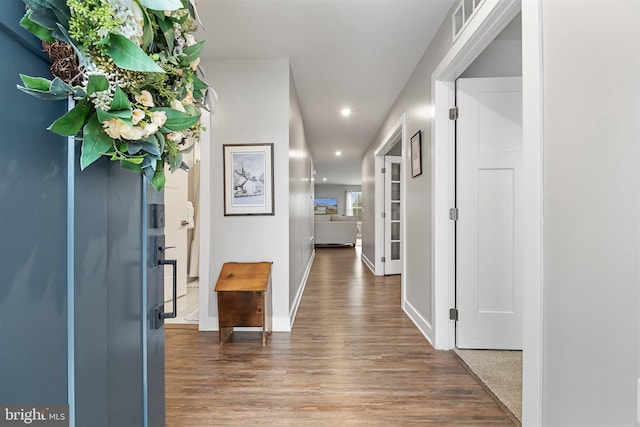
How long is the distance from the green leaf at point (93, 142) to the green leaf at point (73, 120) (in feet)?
0.05

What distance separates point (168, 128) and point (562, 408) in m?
1.59

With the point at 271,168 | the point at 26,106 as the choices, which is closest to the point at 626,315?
the point at 26,106

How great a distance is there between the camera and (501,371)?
1967mm

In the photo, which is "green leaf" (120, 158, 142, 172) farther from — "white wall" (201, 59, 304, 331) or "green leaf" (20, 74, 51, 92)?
"white wall" (201, 59, 304, 331)

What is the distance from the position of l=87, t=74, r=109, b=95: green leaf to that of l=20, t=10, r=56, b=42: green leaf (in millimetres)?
142

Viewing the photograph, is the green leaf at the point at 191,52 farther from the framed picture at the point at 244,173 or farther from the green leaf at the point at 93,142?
the framed picture at the point at 244,173

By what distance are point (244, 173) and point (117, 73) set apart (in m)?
2.22

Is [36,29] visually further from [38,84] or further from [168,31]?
[168,31]

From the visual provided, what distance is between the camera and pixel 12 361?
55 cm

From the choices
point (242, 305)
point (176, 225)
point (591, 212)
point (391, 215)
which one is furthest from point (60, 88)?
point (391, 215)

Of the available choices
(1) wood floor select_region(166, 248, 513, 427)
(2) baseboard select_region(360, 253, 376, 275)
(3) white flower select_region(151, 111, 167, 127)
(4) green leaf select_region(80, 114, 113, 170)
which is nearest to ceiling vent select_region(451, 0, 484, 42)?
(3) white flower select_region(151, 111, 167, 127)

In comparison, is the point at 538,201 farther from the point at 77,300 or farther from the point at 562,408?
the point at 77,300

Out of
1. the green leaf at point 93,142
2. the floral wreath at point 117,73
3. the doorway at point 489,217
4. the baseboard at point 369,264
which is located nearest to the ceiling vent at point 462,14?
the doorway at point 489,217

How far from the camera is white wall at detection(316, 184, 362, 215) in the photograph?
49.3ft
